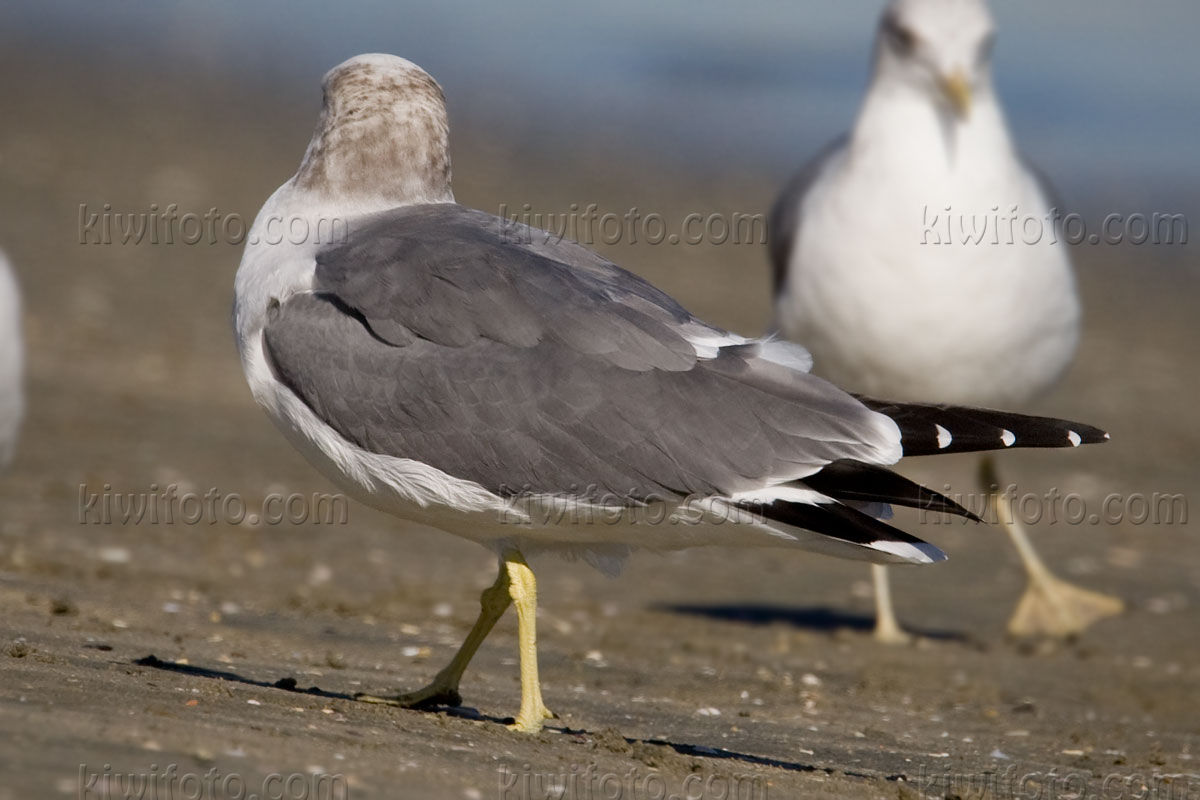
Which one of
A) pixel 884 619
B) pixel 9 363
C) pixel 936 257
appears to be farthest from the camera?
pixel 884 619

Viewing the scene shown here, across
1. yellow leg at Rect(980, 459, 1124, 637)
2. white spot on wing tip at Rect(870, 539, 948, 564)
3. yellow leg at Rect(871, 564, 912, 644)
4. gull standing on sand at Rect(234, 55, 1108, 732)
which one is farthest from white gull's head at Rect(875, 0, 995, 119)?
white spot on wing tip at Rect(870, 539, 948, 564)

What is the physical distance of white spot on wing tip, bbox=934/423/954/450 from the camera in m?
4.52

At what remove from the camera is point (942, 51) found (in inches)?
305

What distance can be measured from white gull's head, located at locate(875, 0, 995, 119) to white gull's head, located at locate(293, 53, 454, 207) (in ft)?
9.77

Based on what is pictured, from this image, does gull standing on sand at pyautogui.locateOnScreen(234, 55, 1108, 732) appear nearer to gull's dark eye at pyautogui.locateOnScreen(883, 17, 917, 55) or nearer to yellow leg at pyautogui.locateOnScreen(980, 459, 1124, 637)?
gull's dark eye at pyautogui.locateOnScreen(883, 17, 917, 55)

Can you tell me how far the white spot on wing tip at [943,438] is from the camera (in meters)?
4.52

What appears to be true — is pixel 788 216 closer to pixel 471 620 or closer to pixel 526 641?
pixel 471 620

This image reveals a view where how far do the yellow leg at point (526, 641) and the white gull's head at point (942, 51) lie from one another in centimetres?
367

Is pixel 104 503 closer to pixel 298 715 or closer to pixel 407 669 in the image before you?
pixel 407 669

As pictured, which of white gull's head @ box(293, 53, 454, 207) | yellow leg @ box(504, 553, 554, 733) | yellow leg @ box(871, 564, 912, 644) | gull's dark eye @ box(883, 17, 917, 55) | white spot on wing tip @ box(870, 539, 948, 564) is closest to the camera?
white spot on wing tip @ box(870, 539, 948, 564)

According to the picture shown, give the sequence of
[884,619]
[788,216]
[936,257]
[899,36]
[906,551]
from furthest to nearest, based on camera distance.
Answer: [788,216]
[899,36]
[884,619]
[936,257]
[906,551]

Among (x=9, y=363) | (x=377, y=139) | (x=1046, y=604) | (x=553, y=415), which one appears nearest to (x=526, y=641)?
(x=553, y=415)

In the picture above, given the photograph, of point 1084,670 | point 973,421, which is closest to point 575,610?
point 1084,670

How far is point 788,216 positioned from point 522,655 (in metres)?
3.87
